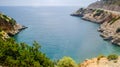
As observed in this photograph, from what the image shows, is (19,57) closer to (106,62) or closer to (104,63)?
(104,63)

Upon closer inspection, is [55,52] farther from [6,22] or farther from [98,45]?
[6,22]

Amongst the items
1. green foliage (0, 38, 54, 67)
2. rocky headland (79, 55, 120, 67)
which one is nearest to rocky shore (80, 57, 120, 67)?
rocky headland (79, 55, 120, 67)

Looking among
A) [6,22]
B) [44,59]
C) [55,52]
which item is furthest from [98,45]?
[44,59]

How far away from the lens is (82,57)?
79.9 m

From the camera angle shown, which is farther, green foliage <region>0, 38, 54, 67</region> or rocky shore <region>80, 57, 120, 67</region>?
rocky shore <region>80, 57, 120, 67</region>

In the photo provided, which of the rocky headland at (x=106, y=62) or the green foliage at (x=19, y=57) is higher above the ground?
the green foliage at (x=19, y=57)

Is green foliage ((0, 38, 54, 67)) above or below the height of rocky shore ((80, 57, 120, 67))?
above

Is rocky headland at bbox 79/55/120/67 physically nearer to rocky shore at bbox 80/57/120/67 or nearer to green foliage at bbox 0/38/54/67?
rocky shore at bbox 80/57/120/67

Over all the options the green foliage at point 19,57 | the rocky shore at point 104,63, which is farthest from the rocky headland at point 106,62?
the green foliage at point 19,57

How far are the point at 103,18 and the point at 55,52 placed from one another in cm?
9124

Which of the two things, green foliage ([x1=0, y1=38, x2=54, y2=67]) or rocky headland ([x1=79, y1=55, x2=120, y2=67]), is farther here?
rocky headland ([x1=79, y1=55, x2=120, y2=67])

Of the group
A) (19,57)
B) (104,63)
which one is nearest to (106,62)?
(104,63)

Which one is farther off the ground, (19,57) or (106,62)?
(19,57)

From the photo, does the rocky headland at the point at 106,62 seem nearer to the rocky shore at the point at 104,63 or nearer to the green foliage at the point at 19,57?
the rocky shore at the point at 104,63
